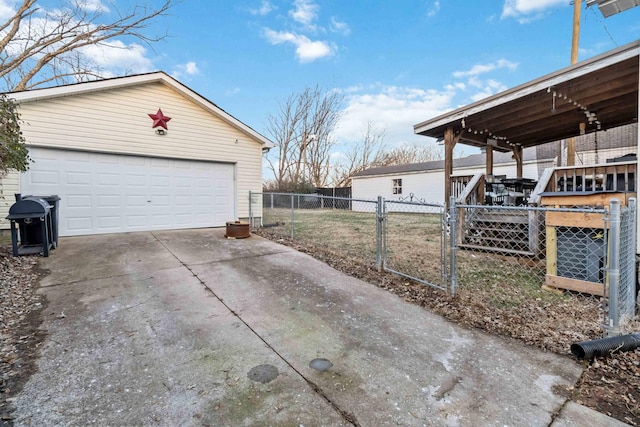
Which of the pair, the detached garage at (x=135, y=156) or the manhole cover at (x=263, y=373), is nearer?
the manhole cover at (x=263, y=373)

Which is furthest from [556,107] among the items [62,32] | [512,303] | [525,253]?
[62,32]

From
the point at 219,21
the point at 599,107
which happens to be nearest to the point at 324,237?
the point at 599,107

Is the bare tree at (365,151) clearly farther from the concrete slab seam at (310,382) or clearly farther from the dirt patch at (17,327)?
the concrete slab seam at (310,382)

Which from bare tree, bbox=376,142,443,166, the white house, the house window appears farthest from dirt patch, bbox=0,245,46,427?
bare tree, bbox=376,142,443,166

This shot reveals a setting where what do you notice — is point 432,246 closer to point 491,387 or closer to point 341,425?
point 491,387

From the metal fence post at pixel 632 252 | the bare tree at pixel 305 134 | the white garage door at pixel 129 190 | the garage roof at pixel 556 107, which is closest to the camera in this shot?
the metal fence post at pixel 632 252

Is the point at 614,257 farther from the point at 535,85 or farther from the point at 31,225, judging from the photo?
the point at 31,225

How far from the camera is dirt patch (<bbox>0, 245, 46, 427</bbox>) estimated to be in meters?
1.98

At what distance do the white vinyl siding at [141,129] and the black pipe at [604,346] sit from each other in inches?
329

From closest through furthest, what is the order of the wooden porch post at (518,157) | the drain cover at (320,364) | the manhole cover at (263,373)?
the manhole cover at (263,373) → the drain cover at (320,364) → the wooden porch post at (518,157)

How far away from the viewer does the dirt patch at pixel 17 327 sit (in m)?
1.98

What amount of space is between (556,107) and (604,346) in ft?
19.1

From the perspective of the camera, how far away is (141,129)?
7.83m

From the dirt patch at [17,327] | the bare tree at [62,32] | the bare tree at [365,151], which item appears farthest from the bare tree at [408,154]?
the dirt patch at [17,327]
